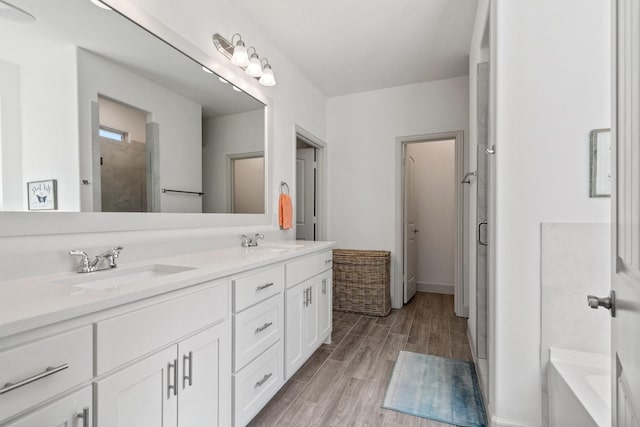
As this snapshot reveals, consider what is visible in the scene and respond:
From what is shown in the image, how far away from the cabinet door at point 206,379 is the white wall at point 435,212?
142 inches

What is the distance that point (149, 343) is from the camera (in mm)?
974

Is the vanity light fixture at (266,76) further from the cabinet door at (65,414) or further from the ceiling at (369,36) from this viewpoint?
the cabinet door at (65,414)

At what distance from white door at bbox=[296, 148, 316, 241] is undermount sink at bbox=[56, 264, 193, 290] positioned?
2507 millimetres

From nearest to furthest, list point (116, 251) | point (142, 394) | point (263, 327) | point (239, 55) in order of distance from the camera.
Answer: point (142, 394) < point (116, 251) < point (263, 327) < point (239, 55)

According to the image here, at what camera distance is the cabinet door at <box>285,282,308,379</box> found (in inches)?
71.9

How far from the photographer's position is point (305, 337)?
2062 mm

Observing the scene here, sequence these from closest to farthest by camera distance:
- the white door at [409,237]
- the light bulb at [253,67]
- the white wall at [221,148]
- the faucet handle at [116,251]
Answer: the faucet handle at [116,251]
the white wall at [221,148]
the light bulb at [253,67]
the white door at [409,237]

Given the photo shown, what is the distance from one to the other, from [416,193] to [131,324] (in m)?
4.12

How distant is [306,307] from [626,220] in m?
1.77

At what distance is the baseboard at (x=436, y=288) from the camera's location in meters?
4.25

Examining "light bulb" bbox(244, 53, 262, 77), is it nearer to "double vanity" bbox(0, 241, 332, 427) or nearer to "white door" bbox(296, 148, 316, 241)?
"double vanity" bbox(0, 241, 332, 427)

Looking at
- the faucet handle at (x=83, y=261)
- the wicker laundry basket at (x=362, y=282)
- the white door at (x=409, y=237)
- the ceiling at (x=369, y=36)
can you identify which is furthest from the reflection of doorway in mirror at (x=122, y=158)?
the white door at (x=409, y=237)

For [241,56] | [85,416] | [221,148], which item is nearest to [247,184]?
[221,148]

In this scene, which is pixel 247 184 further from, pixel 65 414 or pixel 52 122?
pixel 65 414
